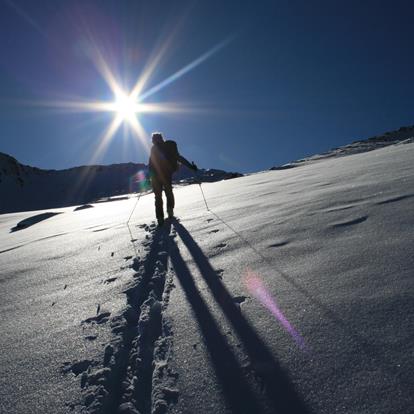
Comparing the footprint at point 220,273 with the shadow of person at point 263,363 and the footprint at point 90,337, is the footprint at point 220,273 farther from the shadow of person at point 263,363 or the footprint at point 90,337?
the footprint at point 90,337

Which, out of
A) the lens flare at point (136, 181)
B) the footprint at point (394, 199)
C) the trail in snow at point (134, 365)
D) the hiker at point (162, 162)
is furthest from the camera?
the lens flare at point (136, 181)

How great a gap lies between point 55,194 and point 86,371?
6303 cm

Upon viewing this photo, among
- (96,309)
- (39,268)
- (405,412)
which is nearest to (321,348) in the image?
(405,412)

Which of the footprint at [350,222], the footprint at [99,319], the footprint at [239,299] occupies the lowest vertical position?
the footprint at [239,299]

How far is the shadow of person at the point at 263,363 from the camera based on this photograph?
1.44 meters

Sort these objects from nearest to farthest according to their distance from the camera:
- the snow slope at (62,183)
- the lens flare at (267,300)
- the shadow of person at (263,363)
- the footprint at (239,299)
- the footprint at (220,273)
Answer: the shadow of person at (263,363), the lens flare at (267,300), the footprint at (239,299), the footprint at (220,273), the snow slope at (62,183)

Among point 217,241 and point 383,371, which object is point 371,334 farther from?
point 217,241

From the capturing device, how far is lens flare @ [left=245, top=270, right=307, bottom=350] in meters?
1.86

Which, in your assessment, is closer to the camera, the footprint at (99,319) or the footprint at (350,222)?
the footprint at (99,319)

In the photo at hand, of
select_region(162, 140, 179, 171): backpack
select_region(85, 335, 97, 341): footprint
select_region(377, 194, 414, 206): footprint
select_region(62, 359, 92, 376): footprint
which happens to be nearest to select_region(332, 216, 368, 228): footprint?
select_region(377, 194, 414, 206): footprint

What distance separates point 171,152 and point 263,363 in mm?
6672

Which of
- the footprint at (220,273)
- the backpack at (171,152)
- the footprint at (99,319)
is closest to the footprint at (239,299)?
the footprint at (220,273)

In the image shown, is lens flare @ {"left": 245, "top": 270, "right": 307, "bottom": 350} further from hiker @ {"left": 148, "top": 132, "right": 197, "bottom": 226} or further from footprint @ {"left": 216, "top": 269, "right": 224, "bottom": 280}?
A: hiker @ {"left": 148, "top": 132, "right": 197, "bottom": 226}

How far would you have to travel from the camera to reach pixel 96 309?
2.81 m
